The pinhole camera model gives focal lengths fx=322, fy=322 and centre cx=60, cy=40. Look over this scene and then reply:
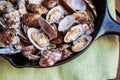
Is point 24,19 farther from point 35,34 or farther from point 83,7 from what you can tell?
point 83,7

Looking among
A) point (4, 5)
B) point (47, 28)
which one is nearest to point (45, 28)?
point (47, 28)

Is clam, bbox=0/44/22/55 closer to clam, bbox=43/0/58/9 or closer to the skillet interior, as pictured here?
the skillet interior

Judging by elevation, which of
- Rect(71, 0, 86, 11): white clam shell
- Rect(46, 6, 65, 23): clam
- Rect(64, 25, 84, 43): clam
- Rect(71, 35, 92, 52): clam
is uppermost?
Rect(71, 0, 86, 11): white clam shell

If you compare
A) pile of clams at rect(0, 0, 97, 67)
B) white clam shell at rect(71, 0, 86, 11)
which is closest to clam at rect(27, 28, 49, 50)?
pile of clams at rect(0, 0, 97, 67)

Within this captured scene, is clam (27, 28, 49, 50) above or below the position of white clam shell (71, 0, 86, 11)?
below

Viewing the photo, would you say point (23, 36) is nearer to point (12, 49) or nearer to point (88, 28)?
point (12, 49)

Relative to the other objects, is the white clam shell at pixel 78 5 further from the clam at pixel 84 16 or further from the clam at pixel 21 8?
the clam at pixel 21 8

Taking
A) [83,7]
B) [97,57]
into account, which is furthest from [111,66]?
[83,7]

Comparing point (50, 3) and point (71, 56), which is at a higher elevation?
point (50, 3)
